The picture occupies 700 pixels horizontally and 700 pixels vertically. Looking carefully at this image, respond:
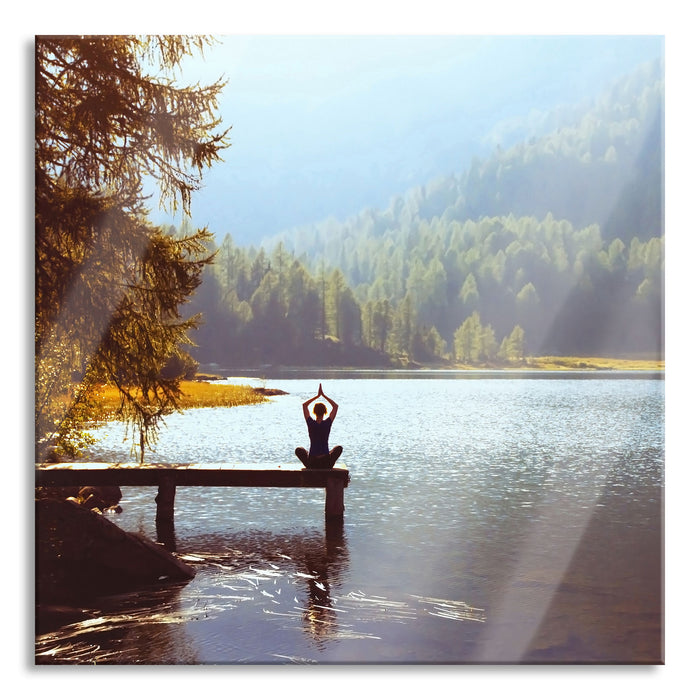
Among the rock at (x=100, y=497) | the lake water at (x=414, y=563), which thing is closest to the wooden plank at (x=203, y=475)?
the lake water at (x=414, y=563)

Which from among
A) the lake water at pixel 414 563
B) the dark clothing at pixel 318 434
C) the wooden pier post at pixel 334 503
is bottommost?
the lake water at pixel 414 563

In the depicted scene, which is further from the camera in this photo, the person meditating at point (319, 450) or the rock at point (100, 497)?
the rock at point (100, 497)

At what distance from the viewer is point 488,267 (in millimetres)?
21438

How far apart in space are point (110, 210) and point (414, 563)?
406cm

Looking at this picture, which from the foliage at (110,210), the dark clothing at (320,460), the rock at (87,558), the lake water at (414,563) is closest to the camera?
the lake water at (414,563)

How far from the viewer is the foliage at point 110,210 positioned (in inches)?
232

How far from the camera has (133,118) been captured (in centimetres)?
627

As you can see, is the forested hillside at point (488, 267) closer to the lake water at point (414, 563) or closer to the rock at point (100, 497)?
the lake water at point (414, 563)

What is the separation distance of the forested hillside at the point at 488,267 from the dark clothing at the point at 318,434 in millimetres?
3220

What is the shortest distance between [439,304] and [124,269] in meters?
14.6

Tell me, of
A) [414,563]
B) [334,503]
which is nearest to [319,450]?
[334,503]

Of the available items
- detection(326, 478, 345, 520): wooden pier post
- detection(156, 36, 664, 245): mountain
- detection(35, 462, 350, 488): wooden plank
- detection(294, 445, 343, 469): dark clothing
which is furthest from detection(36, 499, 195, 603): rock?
detection(156, 36, 664, 245): mountain
